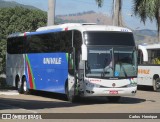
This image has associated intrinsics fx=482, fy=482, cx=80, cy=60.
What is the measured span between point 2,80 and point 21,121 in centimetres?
2306

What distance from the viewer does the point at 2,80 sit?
36.4 metres

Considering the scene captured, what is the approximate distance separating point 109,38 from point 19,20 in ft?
65.1

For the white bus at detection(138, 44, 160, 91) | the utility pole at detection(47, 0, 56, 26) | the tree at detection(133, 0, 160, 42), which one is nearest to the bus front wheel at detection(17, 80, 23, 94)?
the utility pole at detection(47, 0, 56, 26)

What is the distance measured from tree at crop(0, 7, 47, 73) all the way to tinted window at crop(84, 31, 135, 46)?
61.2 ft

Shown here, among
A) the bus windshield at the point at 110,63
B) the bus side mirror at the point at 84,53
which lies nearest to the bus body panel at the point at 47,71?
the bus windshield at the point at 110,63

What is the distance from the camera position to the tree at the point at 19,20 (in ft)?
130

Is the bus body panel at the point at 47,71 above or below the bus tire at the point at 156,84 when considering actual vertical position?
above

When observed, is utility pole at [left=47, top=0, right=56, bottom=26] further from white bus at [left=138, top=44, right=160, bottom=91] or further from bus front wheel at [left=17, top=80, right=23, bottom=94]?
white bus at [left=138, top=44, right=160, bottom=91]

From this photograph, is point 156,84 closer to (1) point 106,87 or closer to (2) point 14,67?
(2) point 14,67

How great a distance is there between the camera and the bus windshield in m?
20.7

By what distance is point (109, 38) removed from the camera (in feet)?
69.6

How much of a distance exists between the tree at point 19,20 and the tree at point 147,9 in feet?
25.7

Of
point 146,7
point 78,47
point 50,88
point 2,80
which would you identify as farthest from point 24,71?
point 146,7

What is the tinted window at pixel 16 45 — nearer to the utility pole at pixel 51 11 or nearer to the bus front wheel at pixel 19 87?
the bus front wheel at pixel 19 87
